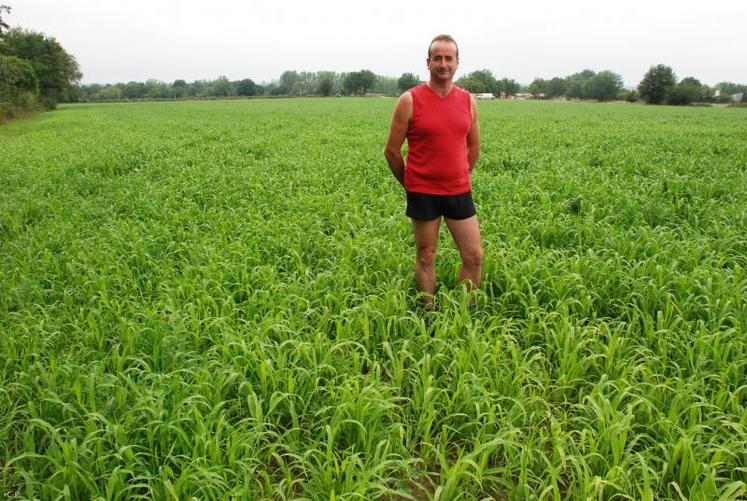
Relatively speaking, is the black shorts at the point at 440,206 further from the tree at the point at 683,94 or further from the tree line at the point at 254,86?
the tree at the point at 683,94

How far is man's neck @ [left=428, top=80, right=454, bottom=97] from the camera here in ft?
11.5

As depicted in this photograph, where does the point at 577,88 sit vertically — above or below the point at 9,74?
above

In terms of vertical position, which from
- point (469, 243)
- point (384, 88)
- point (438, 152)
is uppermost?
point (384, 88)

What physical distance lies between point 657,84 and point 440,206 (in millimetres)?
83625

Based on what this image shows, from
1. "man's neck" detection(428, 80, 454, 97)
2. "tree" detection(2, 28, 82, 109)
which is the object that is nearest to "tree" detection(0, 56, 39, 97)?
"tree" detection(2, 28, 82, 109)

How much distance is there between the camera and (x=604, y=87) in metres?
86.8

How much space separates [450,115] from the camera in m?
3.57

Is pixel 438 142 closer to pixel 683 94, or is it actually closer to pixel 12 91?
pixel 12 91

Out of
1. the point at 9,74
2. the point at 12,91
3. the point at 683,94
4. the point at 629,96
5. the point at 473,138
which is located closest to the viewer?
the point at 473,138

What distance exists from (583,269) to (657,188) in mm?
3933

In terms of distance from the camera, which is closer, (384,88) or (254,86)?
(254,86)

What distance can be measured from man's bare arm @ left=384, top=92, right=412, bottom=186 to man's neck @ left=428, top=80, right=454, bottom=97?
18 cm

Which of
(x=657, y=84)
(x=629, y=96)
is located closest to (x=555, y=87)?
(x=629, y=96)

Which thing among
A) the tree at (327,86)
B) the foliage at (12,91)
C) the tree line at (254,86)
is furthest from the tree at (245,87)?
the foliage at (12,91)
